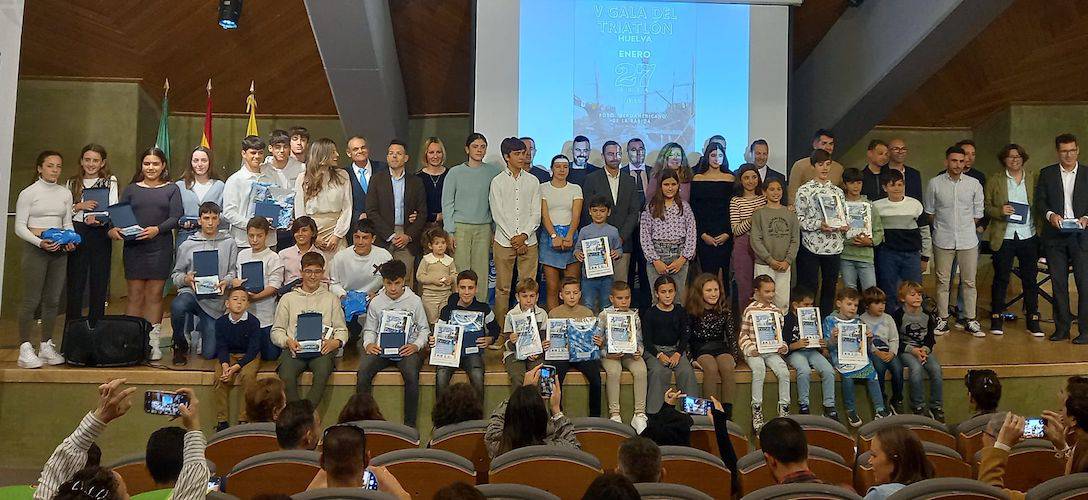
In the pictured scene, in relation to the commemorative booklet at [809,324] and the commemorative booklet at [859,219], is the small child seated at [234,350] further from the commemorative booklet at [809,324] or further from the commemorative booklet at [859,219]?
the commemorative booklet at [859,219]

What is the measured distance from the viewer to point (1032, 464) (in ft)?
12.9

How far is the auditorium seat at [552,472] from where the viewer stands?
11.1 feet

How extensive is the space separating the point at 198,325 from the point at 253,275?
595 millimetres

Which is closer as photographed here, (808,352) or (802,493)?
(802,493)

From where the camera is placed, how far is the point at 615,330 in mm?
6102

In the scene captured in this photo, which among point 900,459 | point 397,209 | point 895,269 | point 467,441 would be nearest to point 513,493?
point 467,441

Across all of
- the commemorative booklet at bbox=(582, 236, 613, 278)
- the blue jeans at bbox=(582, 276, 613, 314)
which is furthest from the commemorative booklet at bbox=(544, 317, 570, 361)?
the blue jeans at bbox=(582, 276, 613, 314)

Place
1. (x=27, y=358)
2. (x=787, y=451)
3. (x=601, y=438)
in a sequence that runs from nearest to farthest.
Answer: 1. (x=787, y=451)
2. (x=601, y=438)
3. (x=27, y=358)

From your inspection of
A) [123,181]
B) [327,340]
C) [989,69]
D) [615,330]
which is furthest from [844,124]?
[123,181]

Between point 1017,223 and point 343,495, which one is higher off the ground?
point 1017,223

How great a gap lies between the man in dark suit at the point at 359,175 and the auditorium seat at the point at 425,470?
3.87m

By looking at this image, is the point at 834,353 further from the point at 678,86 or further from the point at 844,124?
the point at 844,124

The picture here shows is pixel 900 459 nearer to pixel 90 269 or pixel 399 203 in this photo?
pixel 399 203

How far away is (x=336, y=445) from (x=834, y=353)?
4146mm
